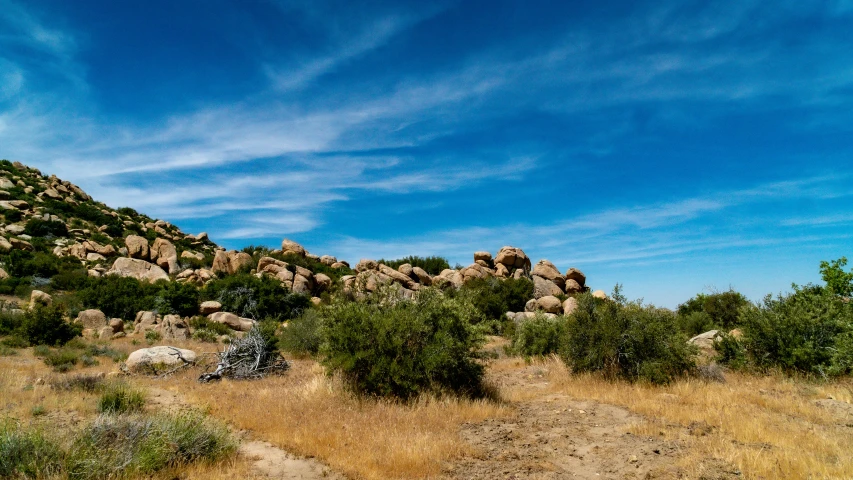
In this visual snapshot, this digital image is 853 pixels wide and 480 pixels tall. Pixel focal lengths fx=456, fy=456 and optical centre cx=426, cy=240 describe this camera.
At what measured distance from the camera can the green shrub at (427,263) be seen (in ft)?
187

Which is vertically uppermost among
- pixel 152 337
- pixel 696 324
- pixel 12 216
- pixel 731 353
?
pixel 12 216

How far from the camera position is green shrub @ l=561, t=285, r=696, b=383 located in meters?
12.5

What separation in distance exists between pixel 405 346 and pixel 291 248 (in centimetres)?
4667

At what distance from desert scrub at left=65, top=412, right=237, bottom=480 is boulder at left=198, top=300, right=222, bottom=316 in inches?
1055

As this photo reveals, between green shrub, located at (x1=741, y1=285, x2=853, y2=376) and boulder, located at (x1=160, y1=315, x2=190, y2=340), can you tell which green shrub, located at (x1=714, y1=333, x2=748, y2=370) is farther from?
boulder, located at (x1=160, y1=315, x2=190, y2=340)

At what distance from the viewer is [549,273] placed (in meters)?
50.6

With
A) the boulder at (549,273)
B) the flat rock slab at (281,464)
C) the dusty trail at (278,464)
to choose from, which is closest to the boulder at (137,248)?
the boulder at (549,273)

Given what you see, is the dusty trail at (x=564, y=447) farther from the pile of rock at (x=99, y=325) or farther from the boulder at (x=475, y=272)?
the boulder at (x=475, y=272)

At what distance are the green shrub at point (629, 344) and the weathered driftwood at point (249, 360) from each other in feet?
31.8

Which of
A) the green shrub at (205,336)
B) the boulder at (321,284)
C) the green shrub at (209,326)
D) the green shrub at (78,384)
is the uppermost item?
the boulder at (321,284)

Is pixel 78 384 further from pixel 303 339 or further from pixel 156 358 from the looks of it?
pixel 303 339

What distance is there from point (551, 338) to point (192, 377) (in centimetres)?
1334

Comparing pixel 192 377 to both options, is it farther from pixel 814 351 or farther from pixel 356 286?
pixel 814 351

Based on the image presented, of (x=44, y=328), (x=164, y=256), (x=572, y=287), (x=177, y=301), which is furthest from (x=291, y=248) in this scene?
(x=44, y=328)
